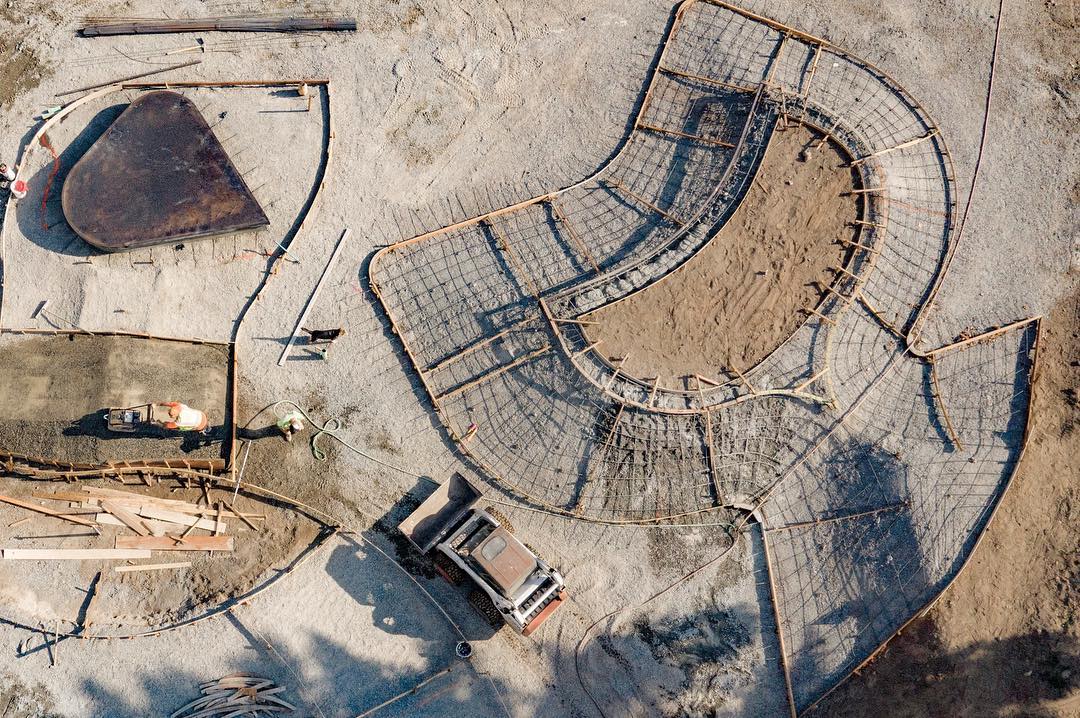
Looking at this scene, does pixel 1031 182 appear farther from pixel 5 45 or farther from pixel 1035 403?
pixel 5 45

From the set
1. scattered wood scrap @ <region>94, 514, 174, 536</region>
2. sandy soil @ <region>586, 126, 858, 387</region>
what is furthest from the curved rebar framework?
scattered wood scrap @ <region>94, 514, 174, 536</region>

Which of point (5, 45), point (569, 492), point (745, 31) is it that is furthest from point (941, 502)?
point (5, 45)

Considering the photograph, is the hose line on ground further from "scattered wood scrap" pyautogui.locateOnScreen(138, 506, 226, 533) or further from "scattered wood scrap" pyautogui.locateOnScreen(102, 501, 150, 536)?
"scattered wood scrap" pyautogui.locateOnScreen(102, 501, 150, 536)

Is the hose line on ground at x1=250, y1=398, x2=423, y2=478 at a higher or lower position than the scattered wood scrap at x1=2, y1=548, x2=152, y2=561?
higher

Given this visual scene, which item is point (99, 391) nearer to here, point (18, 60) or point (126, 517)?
point (126, 517)

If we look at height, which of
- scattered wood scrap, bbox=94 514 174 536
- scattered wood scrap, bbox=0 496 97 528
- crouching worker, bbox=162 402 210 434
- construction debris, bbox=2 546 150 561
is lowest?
construction debris, bbox=2 546 150 561

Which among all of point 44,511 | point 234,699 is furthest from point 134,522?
point 234,699
